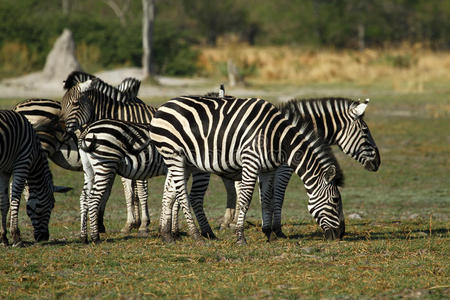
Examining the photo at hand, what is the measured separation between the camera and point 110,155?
9.09 meters

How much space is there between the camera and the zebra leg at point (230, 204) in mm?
10781

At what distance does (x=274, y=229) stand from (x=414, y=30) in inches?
2086

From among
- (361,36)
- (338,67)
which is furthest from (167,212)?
(361,36)

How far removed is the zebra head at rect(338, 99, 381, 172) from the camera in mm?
10172

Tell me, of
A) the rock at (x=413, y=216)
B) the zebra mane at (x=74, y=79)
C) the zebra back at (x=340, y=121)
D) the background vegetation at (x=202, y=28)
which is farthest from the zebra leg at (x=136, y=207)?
the background vegetation at (x=202, y=28)

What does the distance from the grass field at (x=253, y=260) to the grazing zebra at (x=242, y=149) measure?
0.47 m

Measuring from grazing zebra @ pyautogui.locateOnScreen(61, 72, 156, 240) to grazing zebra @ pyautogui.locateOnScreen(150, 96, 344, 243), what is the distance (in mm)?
1536

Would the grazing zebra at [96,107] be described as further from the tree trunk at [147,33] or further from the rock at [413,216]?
the tree trunk at [147,33]

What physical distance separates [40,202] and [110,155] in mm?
1359

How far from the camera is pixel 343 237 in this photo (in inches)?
369

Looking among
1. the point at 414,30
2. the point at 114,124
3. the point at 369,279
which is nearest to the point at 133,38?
the point at 414,30

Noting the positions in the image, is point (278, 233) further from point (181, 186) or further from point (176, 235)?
point (181, 186)

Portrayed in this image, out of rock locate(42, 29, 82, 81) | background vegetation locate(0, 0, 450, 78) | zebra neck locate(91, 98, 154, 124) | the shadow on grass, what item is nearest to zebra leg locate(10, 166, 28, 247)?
zebra neck locate(91, 98, 154, 124)

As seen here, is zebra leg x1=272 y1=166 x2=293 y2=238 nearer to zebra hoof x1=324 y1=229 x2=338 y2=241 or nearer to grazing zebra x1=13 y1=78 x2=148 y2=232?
zebra hoof x1=324 y1=229 x2=338 y2=241
